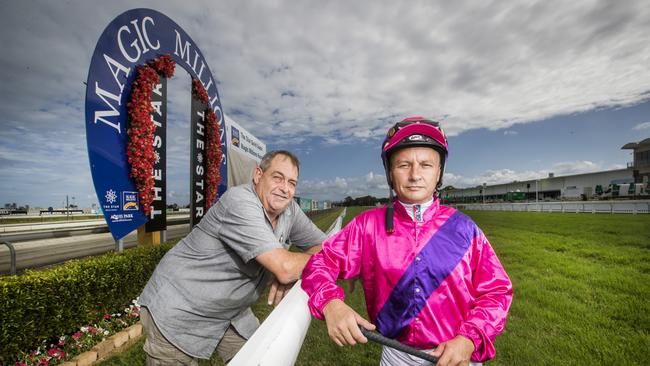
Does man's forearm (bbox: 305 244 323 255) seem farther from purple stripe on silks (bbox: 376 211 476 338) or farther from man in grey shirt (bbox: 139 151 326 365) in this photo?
purple stripe on silks (bbox: 376 211 476 338)

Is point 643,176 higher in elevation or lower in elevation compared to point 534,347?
higher

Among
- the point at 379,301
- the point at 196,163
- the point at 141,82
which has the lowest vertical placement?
the point at 379,301

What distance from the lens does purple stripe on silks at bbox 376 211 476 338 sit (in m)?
1.40

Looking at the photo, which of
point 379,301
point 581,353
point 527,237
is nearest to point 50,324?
point 379,301

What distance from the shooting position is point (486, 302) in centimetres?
130

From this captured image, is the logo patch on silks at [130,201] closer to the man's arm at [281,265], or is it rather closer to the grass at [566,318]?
the grass at [566,318]

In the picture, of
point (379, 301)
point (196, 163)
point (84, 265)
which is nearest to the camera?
point (379, 301)

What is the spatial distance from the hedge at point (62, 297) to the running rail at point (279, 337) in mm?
3273

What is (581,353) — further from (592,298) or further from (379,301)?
(379,301)

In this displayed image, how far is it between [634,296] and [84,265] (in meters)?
7.89

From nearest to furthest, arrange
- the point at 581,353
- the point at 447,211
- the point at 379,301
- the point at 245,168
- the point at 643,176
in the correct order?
the point at 379,301 → the point at 447,211 → the point at 581,353 → the point at 245,168 → the point at 643,176

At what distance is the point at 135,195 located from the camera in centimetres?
462

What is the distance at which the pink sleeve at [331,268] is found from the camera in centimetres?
132

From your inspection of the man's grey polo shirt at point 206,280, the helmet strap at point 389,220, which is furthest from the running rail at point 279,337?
the man's grey polo shirt at point 206,280
